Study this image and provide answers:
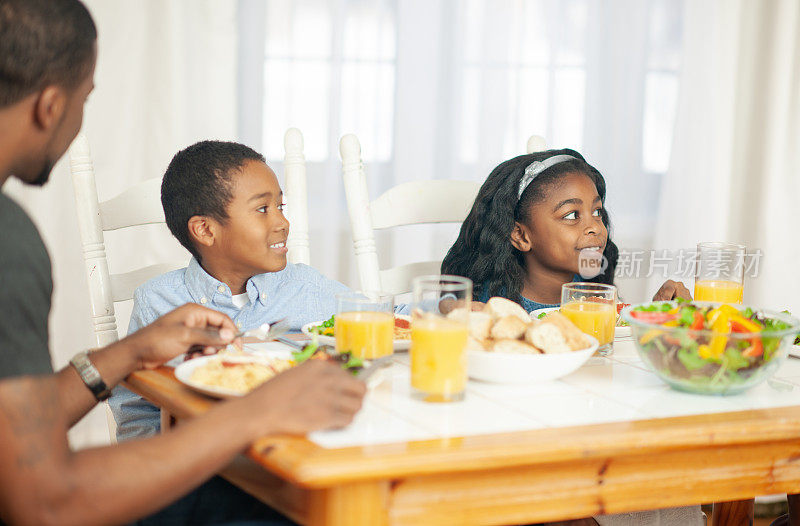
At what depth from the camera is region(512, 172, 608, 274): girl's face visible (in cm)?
199

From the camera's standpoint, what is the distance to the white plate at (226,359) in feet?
3.49

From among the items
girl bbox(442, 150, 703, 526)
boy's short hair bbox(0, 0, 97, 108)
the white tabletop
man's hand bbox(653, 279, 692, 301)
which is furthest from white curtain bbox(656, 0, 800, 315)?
boy's short hair bbox(0, 0, 97, 108)

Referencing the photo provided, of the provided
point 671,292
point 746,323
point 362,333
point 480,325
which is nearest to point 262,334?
point 362,333

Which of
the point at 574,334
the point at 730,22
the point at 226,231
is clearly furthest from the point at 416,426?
the point at 730,22

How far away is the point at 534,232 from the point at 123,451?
133 centimetres

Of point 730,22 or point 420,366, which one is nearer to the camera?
point 420,366

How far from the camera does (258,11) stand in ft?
8.53

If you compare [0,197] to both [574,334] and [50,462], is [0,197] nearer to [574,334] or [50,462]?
[50,462]

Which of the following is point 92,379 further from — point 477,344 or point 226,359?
point 477,344

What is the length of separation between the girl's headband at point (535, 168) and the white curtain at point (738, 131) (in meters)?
1.05

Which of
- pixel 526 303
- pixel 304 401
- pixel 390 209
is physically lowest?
pixel 526 303

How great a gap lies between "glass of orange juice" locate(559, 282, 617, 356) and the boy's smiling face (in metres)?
0.69

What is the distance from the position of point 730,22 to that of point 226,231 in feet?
6.61

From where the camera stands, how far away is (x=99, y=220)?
1.84 m
